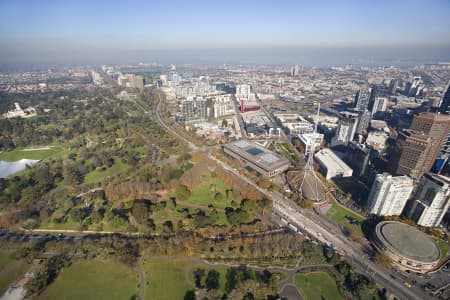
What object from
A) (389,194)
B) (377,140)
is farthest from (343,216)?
(377,140)

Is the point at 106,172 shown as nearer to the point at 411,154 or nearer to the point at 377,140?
the point at 411,154

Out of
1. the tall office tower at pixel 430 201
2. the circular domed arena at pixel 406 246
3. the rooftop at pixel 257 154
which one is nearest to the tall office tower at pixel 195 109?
the rooftop at pixel 257 154

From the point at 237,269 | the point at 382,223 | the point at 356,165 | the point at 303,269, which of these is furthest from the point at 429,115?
the point at 237,269

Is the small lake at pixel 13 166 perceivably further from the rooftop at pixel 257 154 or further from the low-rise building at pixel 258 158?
the rooftop at pixel 257 154

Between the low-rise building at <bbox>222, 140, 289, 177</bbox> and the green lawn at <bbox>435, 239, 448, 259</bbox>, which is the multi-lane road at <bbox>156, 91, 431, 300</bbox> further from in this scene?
the green lawn at <bbox>435, 239, 448, 259</bbox>

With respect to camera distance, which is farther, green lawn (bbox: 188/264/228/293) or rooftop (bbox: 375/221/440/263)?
rooftop (bbox: 375/221/440/263)

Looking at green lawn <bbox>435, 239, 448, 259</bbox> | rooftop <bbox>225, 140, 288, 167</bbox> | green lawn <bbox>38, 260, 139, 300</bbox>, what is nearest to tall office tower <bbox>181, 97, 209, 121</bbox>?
rooftop <bbox>225, 140, 288, 167</bbox>
